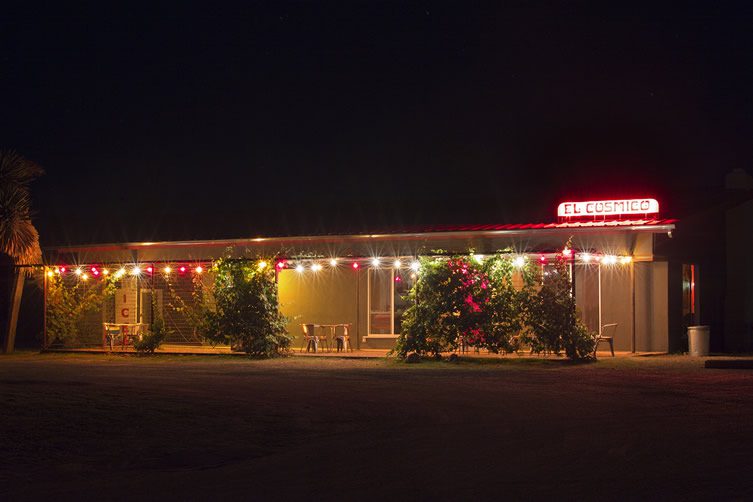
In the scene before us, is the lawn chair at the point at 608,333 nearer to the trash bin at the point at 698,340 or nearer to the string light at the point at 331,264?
the string light at the point at 331,264

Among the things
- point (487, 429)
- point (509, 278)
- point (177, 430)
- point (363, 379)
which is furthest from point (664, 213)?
point (177, 430)

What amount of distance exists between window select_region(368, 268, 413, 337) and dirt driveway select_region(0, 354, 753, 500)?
6450 millimetres

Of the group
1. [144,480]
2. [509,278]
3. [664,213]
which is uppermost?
[664,213]

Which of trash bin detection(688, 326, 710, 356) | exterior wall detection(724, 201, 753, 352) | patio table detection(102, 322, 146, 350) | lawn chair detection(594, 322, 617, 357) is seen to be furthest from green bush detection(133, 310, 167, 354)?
exterior wall detection(724, 201, 753, 352)

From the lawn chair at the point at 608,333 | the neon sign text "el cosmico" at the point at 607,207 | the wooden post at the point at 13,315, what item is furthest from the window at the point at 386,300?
the wooden post at the point at 13,315

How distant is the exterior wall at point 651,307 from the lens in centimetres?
2125

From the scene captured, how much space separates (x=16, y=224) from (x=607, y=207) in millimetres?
14935

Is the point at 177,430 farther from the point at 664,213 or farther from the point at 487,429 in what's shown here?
the point at 664,213

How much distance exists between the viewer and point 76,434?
10.3 m

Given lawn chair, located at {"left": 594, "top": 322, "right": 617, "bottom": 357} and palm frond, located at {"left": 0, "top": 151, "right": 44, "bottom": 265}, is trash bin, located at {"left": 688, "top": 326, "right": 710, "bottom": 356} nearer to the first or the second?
lawn chair, located at {"left": 594, "top": 322, "right": 617, "bottom": 357}

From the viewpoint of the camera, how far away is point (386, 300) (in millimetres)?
23781

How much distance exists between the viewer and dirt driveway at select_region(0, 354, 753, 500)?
24.3 feet

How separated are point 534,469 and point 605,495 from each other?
1.07 metres

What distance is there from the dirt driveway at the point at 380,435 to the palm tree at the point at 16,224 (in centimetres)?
778
